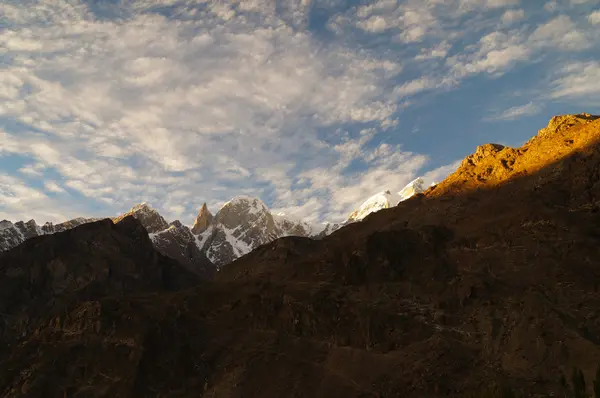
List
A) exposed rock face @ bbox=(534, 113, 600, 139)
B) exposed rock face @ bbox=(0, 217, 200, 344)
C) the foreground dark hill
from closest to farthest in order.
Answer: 1. the foreground dark hill
2. exposed rock face @ bbox=(534, 113, 600, 139)
3. exposed rock face @ bbox=(0, 217, 200, 344)

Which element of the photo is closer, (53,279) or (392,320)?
(392,320)

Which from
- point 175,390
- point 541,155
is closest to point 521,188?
point 541,155

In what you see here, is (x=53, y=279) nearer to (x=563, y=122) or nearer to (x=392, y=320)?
(x=392, y=320)

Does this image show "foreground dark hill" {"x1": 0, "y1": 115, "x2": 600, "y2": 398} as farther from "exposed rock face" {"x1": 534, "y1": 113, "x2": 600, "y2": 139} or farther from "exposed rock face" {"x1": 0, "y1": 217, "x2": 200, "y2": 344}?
"exposed rock face" {"x1": 0, "y1": 217, "x2": 200, "y2": 344}

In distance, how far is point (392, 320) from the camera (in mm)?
106625

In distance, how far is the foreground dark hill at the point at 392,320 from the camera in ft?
291

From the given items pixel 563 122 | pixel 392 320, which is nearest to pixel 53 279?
pixel 392 320

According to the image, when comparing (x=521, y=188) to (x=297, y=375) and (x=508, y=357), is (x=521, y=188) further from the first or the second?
(x=297, y=375)

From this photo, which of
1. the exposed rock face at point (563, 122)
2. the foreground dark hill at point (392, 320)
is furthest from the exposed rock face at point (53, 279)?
the exposed rock face at point (563, 122)

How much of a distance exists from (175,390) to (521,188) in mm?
98232

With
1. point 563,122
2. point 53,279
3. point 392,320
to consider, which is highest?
point 53,279

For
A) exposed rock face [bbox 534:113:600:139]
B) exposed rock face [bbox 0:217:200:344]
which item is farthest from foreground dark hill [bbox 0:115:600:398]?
exposed rock face [bbox 0:217:200:344]

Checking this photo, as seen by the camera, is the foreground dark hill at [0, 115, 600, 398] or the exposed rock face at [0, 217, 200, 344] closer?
the foreground dark hill at [0, 115, 600, 398]

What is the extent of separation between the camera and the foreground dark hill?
291ft
